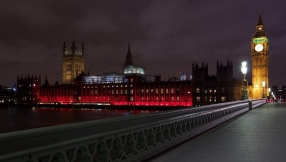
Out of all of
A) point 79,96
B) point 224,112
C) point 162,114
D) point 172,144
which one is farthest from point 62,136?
point 79,96

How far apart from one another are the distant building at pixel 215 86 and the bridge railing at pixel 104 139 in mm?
84530

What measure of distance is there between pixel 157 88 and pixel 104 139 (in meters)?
104

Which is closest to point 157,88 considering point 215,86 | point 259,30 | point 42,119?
point 215,86

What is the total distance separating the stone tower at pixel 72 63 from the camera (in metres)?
177

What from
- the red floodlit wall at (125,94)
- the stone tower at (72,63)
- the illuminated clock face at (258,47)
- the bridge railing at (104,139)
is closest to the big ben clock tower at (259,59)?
the illuminated clock face at (258,47)

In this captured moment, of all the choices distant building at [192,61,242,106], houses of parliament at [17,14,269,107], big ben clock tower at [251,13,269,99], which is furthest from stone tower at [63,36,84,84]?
big ben clock tower at [251,13,269,99]

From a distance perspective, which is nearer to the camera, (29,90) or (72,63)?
(29,90)

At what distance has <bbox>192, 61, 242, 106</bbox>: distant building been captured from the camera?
91812 millimetres

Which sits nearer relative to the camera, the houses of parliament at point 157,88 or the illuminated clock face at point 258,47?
the houses of parliament at point 157,88

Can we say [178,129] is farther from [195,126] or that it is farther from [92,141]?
[92,141]

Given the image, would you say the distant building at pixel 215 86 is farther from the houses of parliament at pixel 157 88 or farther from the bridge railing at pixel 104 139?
the bridge railing at pixel 104 139

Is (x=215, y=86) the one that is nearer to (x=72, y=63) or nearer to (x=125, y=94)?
(x=125, y=94)

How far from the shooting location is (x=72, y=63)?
582ft

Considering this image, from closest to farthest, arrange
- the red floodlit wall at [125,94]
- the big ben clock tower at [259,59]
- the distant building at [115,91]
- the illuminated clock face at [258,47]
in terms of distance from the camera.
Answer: the big ben clock tower at [259,59]
the illuminated clock face at [258,47]
the red floodlit wall at [125,94]
the distant building at [115,91]
